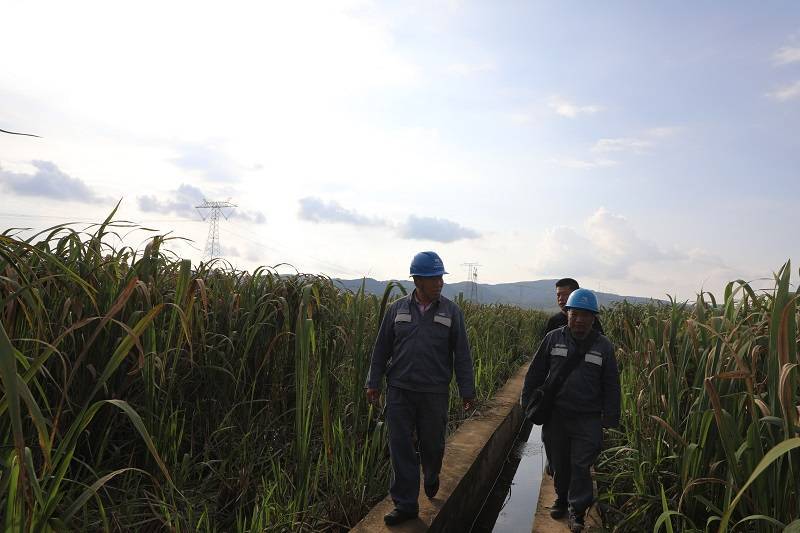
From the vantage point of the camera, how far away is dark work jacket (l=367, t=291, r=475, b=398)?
371cm

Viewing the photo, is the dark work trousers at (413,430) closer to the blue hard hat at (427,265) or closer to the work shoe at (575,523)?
the blue hard hat at (427,265)

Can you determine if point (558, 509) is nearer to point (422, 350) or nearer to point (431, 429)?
point (431, 429)

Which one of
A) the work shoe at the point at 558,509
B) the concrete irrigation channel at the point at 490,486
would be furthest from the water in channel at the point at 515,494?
the work shoe at the point at 558,509

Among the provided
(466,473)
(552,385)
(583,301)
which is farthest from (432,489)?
(583,301)

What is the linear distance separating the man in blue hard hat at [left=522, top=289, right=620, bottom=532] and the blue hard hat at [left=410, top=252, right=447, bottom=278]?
39.2 inches

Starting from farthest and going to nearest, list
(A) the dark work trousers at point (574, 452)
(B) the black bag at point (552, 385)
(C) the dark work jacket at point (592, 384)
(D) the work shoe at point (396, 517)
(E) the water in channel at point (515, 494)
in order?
(E) the water in channel at point (515, 494) → (B) the black bag at point (552, 385) → (C) the dark work jacket at point (592, 384) → (A) the dark work trousers at point (574, 452) → (D) the work shoe at point (396, 517)

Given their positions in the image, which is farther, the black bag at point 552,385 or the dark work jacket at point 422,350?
the black bag at point 552,385

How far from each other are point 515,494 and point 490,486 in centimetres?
27

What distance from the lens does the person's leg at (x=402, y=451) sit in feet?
11.2

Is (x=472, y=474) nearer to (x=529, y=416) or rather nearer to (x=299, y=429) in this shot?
(x=529, y=416)

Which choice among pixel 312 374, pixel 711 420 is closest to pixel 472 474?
pixel 312 374

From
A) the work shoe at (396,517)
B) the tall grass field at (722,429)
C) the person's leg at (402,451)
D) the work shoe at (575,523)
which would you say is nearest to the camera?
the tall grass field at (722,429)

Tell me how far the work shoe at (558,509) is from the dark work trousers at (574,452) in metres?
0.03

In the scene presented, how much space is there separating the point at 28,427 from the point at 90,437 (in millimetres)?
493
